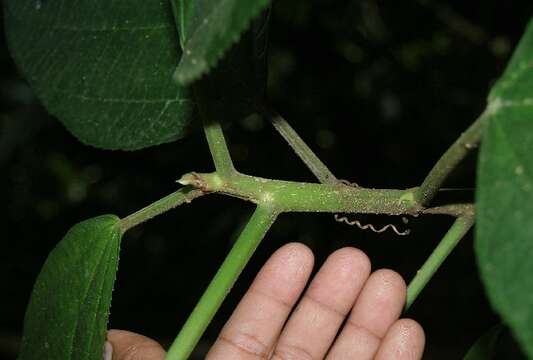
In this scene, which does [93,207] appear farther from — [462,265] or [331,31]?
[462,265]

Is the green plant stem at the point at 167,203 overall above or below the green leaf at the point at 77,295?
above

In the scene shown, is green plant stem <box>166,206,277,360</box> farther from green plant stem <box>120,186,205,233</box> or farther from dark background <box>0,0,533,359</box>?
dark background <box>0,0,533,359</box>

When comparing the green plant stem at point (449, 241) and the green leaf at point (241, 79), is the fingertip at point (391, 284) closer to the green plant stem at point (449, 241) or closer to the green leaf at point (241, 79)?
the green plant stem at point (449, 241)

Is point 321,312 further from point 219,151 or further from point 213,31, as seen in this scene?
point 213,31

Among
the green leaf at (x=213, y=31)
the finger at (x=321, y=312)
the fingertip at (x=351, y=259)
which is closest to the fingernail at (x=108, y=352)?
the finger at (x=321, y=312)

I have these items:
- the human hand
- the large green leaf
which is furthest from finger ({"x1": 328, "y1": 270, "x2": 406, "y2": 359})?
the large green leaf

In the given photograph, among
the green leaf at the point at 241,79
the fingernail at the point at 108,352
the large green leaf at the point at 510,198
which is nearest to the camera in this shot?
the large green leaf at the point at 510,198
